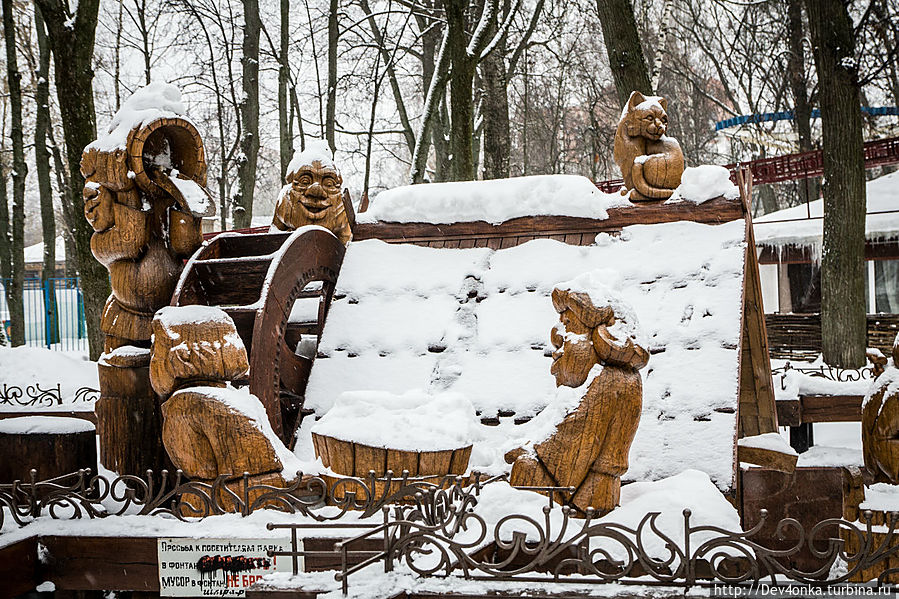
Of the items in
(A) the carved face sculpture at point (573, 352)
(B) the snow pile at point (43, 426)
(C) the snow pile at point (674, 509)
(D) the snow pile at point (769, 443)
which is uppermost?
(A) the carved face sculpture at point (573, 352)

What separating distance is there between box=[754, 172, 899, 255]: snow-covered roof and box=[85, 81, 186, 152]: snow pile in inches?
650

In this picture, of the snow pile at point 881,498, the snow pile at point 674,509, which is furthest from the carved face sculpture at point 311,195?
the snow pile at point 881,498

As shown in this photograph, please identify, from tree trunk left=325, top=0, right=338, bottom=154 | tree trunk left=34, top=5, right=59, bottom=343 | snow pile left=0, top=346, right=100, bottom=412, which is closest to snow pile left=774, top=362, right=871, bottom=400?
snow pile left=0, top=346, right=100, bottom=412

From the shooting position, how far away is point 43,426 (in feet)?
13.8

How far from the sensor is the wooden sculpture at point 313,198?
564 centimetres

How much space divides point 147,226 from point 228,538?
7.39 feet

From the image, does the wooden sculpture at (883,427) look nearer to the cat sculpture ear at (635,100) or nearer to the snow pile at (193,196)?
the cat sculpture ear at (635,100)

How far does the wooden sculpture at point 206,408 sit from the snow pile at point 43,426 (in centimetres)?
72

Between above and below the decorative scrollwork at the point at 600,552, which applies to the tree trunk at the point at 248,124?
above

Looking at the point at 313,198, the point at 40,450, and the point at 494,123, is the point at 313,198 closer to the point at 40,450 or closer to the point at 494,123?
the point at 40,450

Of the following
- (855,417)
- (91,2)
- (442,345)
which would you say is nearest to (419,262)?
(442,345)

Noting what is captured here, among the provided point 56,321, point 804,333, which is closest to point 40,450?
point 804,333

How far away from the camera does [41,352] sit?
10305mm

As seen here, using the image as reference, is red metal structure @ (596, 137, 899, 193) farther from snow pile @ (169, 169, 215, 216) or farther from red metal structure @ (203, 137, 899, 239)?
snow pile @ (169, 169, 215, 216)
